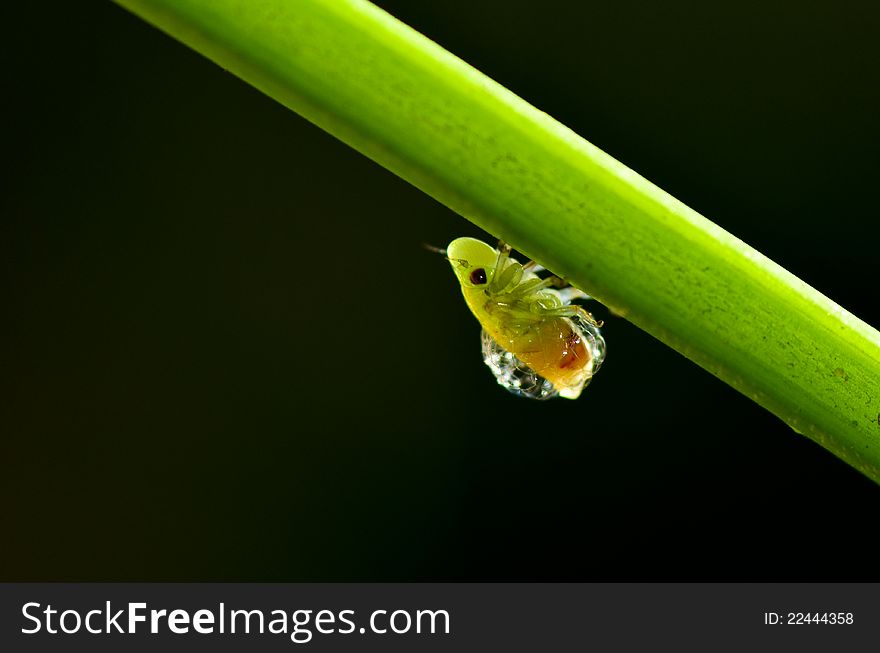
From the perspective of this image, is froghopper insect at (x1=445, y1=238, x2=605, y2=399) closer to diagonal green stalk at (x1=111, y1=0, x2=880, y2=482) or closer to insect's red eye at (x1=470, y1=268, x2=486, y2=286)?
insect's red eye at (x1=470, y1=268, x2=486, y2=286)

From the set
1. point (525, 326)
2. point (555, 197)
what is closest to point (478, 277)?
point (525, 326)

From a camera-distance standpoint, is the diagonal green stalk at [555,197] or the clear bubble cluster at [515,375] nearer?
the diagonal green stalk at [555,197]

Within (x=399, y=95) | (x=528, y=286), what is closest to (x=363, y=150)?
(x=399, y=95)

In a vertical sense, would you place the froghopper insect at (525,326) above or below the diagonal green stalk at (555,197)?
above

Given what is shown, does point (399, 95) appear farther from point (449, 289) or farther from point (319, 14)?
point (449, 289)

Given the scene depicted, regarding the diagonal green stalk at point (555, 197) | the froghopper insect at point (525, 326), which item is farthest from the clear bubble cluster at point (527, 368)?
the diagonal green stalk at point (555, 197)

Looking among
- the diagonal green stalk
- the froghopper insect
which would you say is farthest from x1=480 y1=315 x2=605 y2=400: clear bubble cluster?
the diagonal green stalk

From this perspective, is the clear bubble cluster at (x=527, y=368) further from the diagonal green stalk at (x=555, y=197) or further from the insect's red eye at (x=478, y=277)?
the diagonal green stalk at (x=555, y=197)
